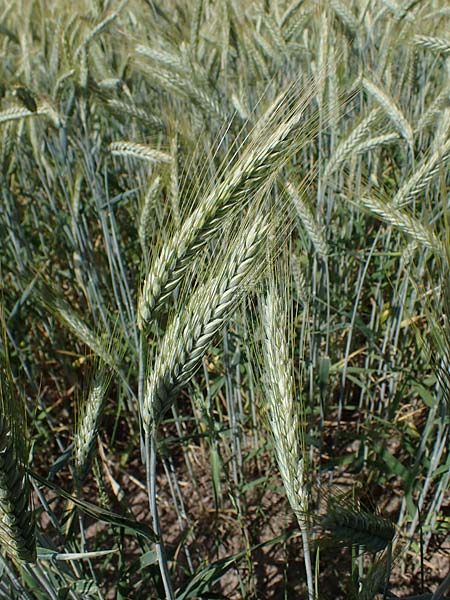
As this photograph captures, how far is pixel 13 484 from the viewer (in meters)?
0.80

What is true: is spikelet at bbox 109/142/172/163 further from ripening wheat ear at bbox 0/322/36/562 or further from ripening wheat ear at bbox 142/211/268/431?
ripening wheat ear at bbox 0/322/36/562

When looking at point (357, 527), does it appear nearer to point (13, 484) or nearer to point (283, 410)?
point (283, 410)

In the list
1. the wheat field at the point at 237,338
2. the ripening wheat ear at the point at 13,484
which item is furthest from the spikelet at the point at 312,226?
the ripening wheat ear at the point at 13,484

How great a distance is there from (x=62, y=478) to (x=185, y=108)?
1.78 meters

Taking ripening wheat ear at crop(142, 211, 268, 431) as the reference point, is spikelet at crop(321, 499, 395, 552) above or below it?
below

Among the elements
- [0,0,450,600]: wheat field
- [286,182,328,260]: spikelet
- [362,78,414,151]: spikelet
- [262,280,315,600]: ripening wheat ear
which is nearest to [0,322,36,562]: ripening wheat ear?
[0,0,450,600]: wheat field

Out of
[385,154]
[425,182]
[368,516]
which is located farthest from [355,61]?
[368,516]

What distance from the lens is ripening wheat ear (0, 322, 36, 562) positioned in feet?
2.57

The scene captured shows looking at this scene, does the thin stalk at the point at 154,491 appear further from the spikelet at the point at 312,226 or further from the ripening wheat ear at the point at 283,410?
the spikelet at the point at 312,226

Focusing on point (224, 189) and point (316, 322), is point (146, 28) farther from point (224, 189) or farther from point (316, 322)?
point (224, 189)

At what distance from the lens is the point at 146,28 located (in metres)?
3.94

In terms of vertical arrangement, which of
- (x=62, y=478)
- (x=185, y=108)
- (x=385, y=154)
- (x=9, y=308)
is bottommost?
(x=62, y=478)

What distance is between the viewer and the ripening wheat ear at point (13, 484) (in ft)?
2.57

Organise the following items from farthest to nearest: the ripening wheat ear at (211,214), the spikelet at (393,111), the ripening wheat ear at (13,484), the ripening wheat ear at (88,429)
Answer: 1. the spikelet at (393,111)
2. the ripening wheat ear at (88,429)
3. the ripening wheat ear at (211,214)
4. the ripening wheat ear at (13,484)
